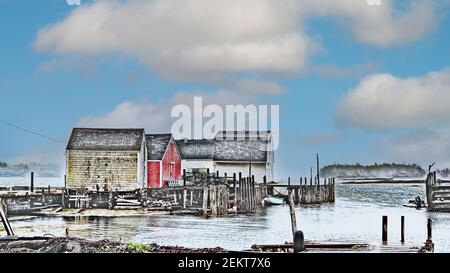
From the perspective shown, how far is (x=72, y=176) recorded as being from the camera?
20.1 ft

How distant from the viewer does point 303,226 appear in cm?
636

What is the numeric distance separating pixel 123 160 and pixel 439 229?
2870 millimetres

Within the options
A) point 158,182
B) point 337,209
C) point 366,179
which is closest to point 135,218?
point 158,182

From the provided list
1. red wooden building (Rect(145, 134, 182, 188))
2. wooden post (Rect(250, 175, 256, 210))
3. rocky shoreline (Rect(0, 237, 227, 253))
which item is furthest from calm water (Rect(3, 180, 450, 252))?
wooden post (Rect(250, 175, 256, 210))

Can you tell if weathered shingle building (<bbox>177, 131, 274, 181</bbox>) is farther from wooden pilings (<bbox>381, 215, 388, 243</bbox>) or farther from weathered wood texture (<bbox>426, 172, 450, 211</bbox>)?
weathered wood texture (<bbox>426, 172, 450, 211</bbox>)

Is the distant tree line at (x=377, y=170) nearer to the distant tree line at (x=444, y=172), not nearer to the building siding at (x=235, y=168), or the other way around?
the distant tree line at (x=444, y=172)

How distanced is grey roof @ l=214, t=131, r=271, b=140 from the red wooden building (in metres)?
0.39

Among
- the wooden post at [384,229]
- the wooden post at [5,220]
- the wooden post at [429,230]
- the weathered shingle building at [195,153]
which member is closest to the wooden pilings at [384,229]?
the wooden post at [384,229]

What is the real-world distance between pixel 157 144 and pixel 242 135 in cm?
76

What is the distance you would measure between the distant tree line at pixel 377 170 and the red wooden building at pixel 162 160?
4.16ft

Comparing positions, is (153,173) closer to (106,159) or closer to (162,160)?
(162,160)

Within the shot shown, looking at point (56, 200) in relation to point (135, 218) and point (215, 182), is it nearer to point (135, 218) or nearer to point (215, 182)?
point (135, 218)

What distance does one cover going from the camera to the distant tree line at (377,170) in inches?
219
